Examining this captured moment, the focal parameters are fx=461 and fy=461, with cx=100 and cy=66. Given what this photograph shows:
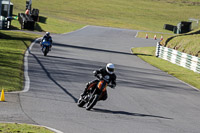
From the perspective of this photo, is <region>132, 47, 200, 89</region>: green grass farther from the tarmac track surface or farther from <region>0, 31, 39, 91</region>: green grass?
<region>0, 31, 39, 91</region>: green grass

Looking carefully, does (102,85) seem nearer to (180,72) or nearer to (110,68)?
(110,68)

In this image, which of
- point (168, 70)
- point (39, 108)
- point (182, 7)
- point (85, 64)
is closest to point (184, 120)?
point (39, 108)

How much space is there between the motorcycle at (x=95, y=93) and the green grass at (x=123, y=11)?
69.3 metres

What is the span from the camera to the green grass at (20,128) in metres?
9.27

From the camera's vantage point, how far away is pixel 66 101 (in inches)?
565

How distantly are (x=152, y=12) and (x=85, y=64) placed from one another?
84018 mm

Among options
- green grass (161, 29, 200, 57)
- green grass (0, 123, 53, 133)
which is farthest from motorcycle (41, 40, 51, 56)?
green grass (0, 123, 53, 133)

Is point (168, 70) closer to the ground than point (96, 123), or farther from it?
closer to the ground

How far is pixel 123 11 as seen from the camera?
108 m

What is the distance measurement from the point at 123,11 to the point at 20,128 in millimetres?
99322

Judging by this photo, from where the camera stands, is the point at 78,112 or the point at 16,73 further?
the point at 16,73

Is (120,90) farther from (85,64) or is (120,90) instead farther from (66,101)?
(85,64)

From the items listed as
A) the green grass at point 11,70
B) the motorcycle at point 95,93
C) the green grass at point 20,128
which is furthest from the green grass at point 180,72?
the green grass at point 20,128

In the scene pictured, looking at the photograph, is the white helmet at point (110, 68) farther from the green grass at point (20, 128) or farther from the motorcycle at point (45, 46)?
the motorcycle at point (45, 46)
